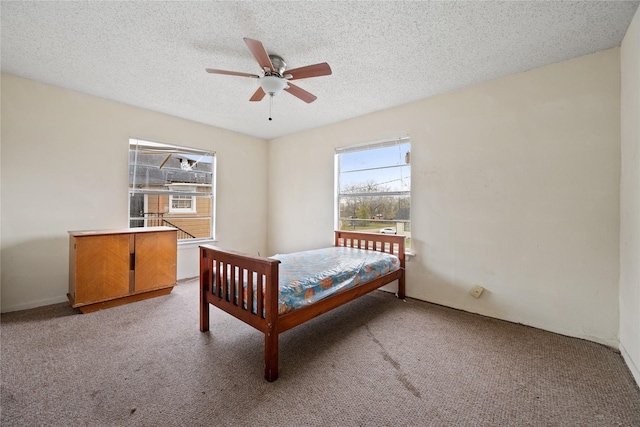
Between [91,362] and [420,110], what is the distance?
3.83 meters

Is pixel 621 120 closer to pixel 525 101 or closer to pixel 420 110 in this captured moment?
pixel 525 101

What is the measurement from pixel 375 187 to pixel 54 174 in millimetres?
3763

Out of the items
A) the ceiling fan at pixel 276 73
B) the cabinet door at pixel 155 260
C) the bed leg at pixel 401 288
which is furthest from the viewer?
the bed leg at pixel 401 288

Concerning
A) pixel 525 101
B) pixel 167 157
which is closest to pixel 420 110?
pixel 525 101

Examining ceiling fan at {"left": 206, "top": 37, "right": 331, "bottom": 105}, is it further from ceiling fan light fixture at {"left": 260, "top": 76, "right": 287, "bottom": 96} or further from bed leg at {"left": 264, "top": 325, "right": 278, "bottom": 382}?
bed leg at {"left": 264, "top": 325, "right": 278, "bottom": 382}

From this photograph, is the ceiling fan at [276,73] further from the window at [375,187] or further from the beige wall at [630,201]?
the beige wall at [630,201]

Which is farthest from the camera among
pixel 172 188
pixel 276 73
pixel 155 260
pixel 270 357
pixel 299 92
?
pixel 172 188

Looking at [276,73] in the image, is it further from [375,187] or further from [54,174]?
[54,174]

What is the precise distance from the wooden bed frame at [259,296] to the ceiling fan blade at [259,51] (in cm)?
140

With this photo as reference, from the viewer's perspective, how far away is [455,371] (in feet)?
A: 5.59

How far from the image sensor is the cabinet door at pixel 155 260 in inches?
114

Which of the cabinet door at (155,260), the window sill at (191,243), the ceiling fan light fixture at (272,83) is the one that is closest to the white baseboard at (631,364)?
the ceiling fan light fixture at (272,83)

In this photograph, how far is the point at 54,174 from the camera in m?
2.76

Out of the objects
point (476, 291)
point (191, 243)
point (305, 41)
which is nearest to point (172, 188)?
point (191, 243)
